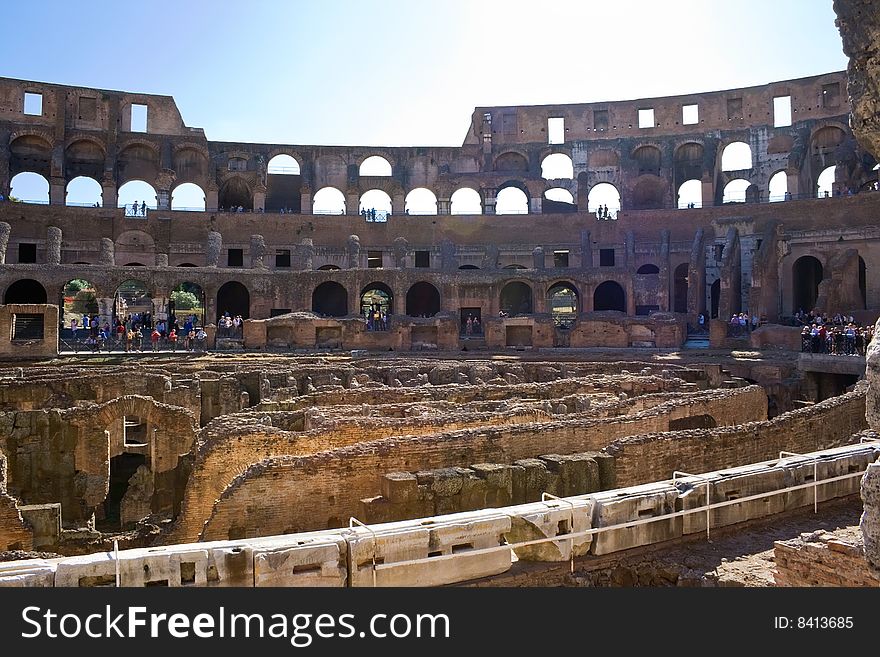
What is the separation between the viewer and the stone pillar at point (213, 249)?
113ft

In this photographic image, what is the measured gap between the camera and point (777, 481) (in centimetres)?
686

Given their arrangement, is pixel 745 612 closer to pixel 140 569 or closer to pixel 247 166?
pixel 140 569

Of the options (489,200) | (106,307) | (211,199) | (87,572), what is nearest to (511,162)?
(489,200)

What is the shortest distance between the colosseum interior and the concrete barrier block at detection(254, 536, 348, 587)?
0.02m

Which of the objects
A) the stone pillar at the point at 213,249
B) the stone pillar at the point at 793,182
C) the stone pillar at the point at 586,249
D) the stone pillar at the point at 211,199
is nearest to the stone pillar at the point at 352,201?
the stone pillar at the point at 211,199

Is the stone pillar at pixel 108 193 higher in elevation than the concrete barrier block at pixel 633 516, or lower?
higher

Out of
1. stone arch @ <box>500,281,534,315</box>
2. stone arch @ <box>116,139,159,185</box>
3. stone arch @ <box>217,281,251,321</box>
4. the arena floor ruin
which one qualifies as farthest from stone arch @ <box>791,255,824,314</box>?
stone arch @ <box>116,139,159,185</box>

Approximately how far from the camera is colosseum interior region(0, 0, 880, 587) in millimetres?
5609

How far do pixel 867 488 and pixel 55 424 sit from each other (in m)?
12.4

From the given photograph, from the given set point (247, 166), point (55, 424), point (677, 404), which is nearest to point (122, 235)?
point (247, 166)

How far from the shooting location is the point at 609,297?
37562 millimetres

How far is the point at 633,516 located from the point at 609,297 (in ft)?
107

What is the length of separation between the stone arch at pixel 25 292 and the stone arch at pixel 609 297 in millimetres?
26750

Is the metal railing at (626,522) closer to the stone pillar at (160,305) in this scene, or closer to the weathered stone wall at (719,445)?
the weathered stone wall at (719,445)
